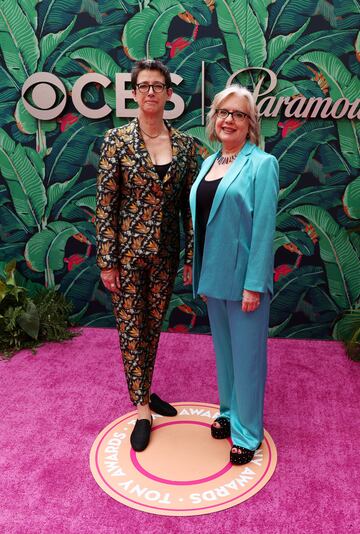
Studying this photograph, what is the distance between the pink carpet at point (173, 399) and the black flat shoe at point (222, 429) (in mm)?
249

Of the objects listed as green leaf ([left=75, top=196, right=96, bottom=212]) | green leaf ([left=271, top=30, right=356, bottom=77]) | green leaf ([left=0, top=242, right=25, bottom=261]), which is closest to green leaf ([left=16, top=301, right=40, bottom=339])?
green leaf ([left=0, top=242, right=25, bottom=261])

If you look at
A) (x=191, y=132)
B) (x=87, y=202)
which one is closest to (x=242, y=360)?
(x=191, y=132)

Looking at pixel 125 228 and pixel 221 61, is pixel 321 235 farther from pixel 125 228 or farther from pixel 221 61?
pixel 125 228

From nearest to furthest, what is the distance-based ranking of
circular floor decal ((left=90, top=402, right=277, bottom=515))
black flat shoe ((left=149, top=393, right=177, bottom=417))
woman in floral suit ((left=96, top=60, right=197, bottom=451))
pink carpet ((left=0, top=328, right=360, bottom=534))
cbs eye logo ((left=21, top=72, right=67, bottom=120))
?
pink carpet ((left=0, top=328, right=360, bottom=534))
circular floor decal ((left=90, top=402, right=277, bottom=515))
woman in floral suit ((left=96, top=60, right=197, bottom=451))
black flat shoe ((left=149, top=393, right=177, bottom=417))
cbs eye logo ((left=21, top=72, right=67, bottom=120))

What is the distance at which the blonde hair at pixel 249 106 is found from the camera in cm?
226

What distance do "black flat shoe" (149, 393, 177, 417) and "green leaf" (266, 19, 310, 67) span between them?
7.56ft

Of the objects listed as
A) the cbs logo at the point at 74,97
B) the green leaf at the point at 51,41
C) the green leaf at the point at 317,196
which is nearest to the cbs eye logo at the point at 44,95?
the cbs logo at the point at 74,97

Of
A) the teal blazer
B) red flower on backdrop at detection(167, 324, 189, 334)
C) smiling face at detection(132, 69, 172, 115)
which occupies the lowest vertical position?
red flower on backdrop at detection(167, 324, 189, 334)

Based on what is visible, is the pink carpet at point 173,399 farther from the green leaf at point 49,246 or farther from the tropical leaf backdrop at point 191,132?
the green leaf at point 49,246

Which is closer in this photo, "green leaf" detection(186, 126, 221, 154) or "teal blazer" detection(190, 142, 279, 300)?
"teal blazer" detection(190, 142, 279, 300)

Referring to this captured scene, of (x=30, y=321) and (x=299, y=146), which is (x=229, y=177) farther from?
(x=30, y=321)

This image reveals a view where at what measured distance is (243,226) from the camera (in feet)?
7.49

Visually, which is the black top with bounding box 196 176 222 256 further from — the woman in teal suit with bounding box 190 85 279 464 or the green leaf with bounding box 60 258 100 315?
the green leaf with bounding box 60 258 100 315

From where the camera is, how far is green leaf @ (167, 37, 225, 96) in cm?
362
